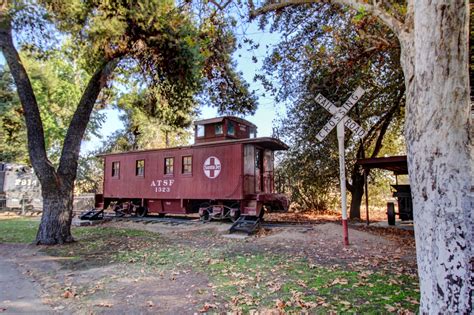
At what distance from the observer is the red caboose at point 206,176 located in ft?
37.6

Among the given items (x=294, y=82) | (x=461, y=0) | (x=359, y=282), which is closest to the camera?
(x=461, y=0)

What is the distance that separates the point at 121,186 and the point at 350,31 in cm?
1199

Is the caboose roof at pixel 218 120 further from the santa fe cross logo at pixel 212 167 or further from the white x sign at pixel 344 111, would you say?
the white x sign at pixel 344 111

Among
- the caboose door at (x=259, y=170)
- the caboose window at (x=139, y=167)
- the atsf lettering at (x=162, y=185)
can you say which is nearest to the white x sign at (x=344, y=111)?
the caboose door at (x=259, y=170)

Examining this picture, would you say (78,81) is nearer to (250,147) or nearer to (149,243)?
(250,147)

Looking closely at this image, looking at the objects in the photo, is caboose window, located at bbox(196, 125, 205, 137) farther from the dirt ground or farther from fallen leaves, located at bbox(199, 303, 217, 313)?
fallen leaves, located at bbox(199, 303, 217, 313)

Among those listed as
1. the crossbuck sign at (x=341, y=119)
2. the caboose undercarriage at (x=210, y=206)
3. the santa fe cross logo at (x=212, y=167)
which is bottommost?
the caboose undercarriage at (x=210, y=206)

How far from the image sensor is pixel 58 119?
71.9ft

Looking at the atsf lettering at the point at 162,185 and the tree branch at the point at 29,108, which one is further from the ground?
the tree branch at the point at 29,108

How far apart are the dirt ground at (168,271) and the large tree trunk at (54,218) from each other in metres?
0.38

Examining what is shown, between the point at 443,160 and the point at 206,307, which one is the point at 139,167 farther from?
the point at 443,160

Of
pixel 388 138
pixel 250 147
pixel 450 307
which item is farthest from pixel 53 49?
pixel 388 138

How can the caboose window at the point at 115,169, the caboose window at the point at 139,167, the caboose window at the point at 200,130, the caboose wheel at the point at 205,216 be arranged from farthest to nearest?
the caboose window at the point at 115,169, the caboose window at the point at 139,167, the caboose window at the point at 200,130, the caboose wheel at the point at 205,216

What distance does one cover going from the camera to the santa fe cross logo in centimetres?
1191
